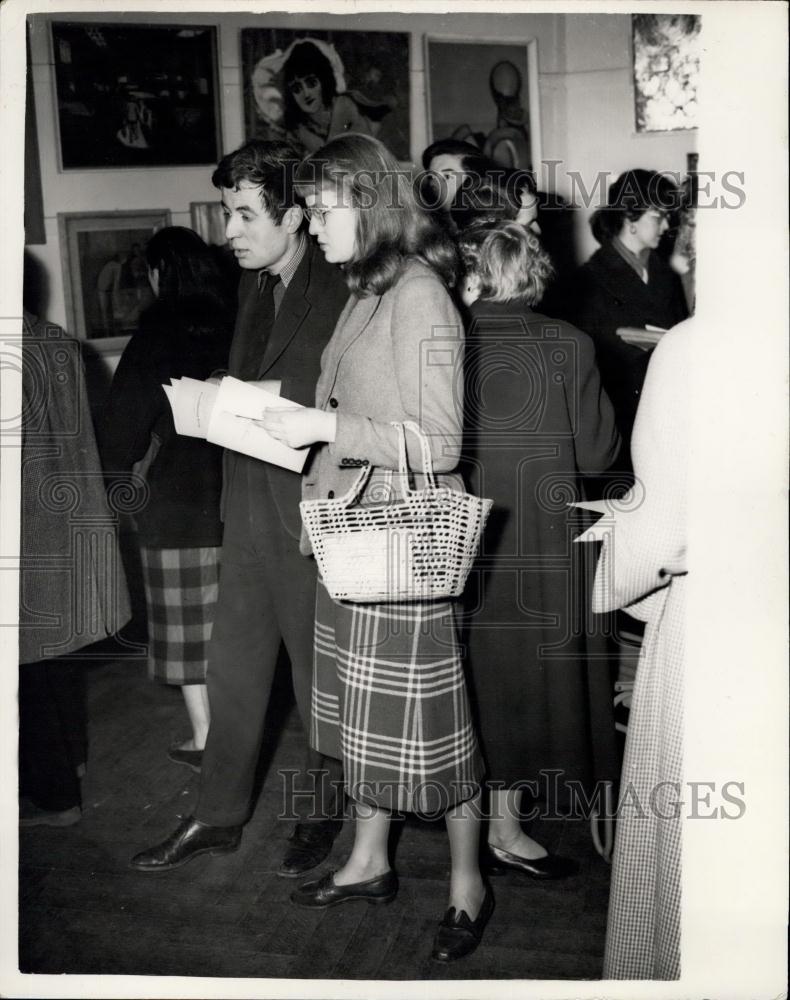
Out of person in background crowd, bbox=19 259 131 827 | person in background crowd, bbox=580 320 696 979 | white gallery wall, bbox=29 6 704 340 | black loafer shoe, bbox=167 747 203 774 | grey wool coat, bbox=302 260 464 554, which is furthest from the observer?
black loafer shoe, bbox=167 747 203 774

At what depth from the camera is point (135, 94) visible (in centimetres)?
287

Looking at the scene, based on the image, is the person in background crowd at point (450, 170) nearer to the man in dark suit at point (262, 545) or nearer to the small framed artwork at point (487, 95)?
the man in dark suit at point (262, 545)

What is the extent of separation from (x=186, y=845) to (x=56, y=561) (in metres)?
0.88

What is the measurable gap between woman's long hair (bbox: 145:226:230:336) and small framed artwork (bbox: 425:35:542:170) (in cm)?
161

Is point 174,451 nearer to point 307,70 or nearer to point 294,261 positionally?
point 294,261

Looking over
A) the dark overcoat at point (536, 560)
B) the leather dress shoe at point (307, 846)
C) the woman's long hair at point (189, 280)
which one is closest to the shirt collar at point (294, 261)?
the woman's long hair at point (189, 280)

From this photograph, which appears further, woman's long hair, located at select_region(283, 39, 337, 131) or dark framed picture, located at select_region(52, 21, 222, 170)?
woman's long hair, located at select_region(283, 39, 337, 131)

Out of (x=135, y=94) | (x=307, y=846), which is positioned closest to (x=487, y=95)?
(x=135, y=94)

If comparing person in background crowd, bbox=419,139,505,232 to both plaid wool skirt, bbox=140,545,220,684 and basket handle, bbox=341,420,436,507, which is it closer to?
basket handle, bbox=341,420,436,507

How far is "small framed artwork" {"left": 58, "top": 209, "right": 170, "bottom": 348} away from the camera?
2926mm

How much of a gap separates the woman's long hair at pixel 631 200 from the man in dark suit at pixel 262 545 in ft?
5.14

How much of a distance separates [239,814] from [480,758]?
815 mm

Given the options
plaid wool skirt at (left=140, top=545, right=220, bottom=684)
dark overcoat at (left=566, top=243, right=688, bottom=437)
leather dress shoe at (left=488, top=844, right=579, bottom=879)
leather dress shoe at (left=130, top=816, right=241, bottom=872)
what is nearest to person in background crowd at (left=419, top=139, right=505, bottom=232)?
dark overcoat at (left=566, top=243, right=688, bottom=437)

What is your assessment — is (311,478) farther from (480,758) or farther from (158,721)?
(158,721)
